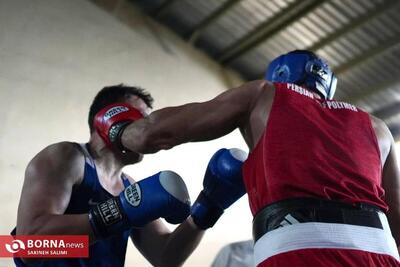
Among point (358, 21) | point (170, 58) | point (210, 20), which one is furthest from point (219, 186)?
point (210, 20)

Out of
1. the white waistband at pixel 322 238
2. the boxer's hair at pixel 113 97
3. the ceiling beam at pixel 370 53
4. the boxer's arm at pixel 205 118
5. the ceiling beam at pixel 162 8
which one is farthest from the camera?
the ceiling beam at pixel 162 8

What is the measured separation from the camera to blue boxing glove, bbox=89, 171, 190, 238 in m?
1.72

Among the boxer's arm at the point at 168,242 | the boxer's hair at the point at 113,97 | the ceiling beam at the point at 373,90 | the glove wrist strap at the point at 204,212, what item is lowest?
the boxer's arm at the point at 168,242

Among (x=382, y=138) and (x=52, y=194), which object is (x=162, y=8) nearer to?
(x=52, y=194)

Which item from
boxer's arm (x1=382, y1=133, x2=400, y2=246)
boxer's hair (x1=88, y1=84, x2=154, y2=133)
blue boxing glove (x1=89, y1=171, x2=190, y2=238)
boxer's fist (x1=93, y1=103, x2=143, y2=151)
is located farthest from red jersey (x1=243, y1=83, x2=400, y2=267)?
boxer's hair (x1=88, y1=84, x2=154, y2=133)

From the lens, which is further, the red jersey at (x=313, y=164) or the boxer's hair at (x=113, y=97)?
the boxer's hair at (x=113, y=97)

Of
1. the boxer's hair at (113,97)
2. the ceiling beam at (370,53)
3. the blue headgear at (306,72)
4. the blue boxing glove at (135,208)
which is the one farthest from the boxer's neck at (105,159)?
the ceiling beam at (370,53)

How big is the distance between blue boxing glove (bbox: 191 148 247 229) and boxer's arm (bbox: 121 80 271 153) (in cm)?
39

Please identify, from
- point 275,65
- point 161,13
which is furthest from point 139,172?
point 275,65

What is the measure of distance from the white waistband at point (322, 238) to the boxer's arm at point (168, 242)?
0.94 m

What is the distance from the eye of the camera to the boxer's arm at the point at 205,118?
5.04ft

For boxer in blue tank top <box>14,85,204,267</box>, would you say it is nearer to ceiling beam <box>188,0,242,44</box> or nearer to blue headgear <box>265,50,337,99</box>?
blue headgear <box>265,50,337,99</box>

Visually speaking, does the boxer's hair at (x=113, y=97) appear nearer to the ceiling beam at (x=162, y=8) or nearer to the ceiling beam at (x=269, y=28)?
the ceiling beam at (x=269, y=28)

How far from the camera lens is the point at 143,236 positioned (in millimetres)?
2447
